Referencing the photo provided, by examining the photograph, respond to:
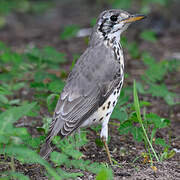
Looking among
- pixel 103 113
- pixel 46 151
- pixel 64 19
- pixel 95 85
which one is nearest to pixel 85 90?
pixel 95 85

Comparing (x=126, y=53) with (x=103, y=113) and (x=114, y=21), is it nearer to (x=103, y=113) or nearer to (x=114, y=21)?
(x=114, y=21)

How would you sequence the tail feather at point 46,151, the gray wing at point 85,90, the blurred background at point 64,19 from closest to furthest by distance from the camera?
the tail feather at point 46,151
the gray wing at point 85,90
the blurred background at point 64,19

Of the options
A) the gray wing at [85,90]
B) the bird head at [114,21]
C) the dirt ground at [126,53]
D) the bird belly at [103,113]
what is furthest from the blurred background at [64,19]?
the bird belly at [103,113]

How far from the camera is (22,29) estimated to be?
1161cm

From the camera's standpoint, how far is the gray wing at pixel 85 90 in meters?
4.91

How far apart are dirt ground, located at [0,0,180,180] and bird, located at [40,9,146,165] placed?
416 mm

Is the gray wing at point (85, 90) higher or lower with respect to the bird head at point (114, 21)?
lower

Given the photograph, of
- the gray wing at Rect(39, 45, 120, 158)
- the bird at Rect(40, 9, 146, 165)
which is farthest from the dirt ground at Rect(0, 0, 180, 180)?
the gray wing at Rect(39, 45, 120, 158)

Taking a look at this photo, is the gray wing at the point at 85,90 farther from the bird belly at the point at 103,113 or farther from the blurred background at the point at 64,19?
the blurred background at the point at 64,19

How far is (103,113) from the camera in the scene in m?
5.24

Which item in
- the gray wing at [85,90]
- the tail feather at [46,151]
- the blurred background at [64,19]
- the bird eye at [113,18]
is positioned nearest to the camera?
the tail feather at [46,151]

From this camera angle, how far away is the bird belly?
16.9 feet

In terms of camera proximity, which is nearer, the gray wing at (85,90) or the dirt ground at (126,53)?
the dirt ground at (126,53)

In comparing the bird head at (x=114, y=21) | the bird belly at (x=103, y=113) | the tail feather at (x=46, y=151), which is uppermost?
the bird head at (x=114, y=21)
